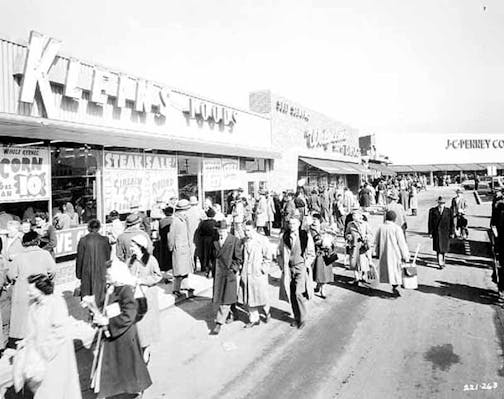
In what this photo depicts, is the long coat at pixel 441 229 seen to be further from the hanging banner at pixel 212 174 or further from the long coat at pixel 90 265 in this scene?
the hanging banner at pixel 212 174

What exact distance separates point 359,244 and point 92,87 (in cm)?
808

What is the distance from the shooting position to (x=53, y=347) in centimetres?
338

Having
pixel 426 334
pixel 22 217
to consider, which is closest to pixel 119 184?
pixel 22 217

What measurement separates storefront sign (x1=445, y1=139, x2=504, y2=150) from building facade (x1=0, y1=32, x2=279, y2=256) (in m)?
52.4

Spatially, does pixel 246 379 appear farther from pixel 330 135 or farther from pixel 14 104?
pixel 330 135

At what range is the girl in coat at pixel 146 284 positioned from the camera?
4.64 metres

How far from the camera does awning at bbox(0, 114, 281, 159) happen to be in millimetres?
7859

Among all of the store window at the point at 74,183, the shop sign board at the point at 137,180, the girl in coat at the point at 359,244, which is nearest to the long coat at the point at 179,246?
the store window at the point at 74,183

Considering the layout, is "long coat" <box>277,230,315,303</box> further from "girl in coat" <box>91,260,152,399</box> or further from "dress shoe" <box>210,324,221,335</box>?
"girl in coat" <box>91,260,152,399</box>

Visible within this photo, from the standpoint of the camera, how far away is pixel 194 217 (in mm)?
9312

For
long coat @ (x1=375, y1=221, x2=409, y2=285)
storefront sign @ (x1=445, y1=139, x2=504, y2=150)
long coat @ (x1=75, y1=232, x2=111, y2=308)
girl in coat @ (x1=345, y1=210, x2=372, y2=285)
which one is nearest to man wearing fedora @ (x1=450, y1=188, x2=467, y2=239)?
girl in coat @ (x1=345, y1=210, x2=372, y2=285)

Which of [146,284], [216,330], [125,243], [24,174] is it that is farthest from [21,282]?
[24,174]

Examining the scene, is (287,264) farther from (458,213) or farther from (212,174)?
(212,174)

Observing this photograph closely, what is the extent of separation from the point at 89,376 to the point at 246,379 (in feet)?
6.64
